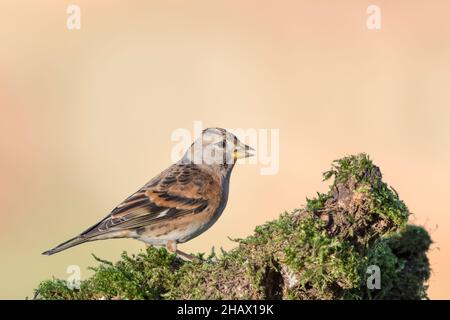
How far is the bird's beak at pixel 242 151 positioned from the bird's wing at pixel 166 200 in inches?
16.8

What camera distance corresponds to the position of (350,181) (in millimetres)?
5188

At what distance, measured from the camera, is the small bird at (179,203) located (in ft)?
25.5

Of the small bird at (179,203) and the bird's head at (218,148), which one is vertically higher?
the bird's head at (218,148)

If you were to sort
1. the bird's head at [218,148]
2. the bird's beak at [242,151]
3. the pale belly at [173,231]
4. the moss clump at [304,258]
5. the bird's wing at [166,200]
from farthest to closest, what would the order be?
the bird's head at [218,148] < the bird's beak at [242,151] < the pale belly at [173,231] < the bird's wing at [166,200] < the moss clump at [304,258]

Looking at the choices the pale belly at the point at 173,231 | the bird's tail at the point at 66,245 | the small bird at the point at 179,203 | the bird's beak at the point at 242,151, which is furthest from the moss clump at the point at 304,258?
the bird's beak at the point at 242,151

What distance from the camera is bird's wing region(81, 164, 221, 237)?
777cm

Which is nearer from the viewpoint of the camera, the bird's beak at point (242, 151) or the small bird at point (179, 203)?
the small bird at point (179, 203)

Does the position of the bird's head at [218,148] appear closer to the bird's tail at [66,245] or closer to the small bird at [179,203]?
the small bird at [179,203]

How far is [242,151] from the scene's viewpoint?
8.66m

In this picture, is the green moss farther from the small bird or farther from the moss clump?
the small bird

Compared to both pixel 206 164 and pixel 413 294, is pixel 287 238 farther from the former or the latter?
pixel 206 164

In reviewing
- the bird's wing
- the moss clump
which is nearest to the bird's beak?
the bird's wing
